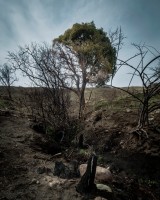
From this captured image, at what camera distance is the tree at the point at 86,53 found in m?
13.2

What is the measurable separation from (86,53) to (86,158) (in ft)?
31.2

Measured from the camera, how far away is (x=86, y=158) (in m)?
6.28

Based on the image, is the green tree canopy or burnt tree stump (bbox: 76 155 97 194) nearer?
burnt tree stump (bbox: 76 155 97 194)

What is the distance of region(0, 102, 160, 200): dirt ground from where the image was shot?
403cm

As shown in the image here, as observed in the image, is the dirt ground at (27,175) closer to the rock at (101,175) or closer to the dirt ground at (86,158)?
the dirt ground at (86,158)

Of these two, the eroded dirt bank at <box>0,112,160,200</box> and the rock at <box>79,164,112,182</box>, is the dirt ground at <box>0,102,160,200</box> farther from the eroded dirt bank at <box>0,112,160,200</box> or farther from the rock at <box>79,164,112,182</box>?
the rock at <box>79,164,112,182</box>

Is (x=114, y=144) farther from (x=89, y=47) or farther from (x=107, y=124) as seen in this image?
(x=89, y=47)

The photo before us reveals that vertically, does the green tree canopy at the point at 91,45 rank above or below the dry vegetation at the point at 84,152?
above

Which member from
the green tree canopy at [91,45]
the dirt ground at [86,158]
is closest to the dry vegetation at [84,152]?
the dirt ground at [86,158]

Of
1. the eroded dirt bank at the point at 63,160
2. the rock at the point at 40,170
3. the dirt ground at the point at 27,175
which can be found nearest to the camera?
the dirt ground at the point at 27,175

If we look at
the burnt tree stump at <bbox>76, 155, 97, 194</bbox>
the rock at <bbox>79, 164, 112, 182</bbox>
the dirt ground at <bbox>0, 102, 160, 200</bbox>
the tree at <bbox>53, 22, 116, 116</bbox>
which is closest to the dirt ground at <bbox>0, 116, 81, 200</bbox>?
the dirt ground at <bbox>0, 102, 160, 200</bbox>

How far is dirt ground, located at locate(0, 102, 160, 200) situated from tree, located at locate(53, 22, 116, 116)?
4.39m

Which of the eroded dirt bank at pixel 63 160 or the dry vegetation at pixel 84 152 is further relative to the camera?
the dry vegetation at pixel 84 152

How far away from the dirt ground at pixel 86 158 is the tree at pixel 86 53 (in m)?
4.39
